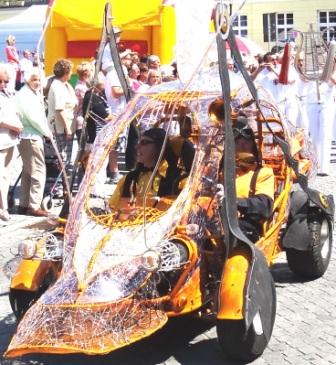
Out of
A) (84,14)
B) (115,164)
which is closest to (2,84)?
(115,164)

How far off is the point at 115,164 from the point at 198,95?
5.75 m

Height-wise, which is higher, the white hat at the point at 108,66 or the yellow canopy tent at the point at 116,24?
the yellow canopy tent at the point at 116,24

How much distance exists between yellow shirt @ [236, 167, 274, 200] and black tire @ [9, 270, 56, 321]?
1419mm

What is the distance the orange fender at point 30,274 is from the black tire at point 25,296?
1.2 inches

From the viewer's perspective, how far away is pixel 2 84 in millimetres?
9227

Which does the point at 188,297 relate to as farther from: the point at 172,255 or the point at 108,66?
the point at 108,66

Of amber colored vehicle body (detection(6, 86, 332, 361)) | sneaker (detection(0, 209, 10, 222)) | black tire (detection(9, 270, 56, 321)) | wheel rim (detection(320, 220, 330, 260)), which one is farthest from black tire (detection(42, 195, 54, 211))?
black tire (detection(9, 270, 56, 321))

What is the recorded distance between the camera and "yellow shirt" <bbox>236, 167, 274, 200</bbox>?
596 centimetres

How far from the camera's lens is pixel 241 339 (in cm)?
493

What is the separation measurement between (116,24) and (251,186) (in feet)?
34.5

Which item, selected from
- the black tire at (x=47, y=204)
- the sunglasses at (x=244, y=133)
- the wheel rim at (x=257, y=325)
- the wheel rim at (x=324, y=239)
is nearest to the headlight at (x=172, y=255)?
the wheel rim at (x=257, y=325)

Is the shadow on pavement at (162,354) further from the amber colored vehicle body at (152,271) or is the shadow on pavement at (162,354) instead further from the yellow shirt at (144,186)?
the yellow shirt at (144,186)

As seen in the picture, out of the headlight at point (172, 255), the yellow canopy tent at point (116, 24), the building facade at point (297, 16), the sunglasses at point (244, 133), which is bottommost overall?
the headlight at point (172, 255)

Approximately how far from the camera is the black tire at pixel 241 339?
491 centimetres
